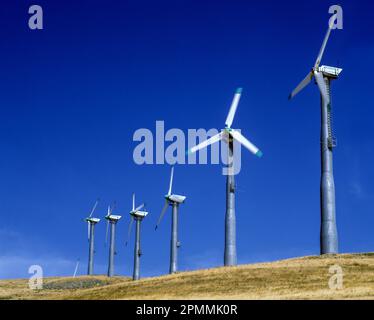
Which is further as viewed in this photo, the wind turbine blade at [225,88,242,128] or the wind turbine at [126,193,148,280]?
the wind turbine at [126,193,148,280]

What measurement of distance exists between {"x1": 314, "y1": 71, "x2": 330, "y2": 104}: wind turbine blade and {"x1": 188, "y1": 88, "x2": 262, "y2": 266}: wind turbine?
11.3 metres

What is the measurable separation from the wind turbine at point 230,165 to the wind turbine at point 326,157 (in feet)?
30.1

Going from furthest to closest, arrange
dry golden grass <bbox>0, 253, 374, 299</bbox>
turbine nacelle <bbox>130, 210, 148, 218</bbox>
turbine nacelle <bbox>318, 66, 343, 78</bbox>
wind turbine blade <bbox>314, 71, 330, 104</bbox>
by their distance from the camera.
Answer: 1. turbine nacelle <bbox>130, 210, 148, 218</bbox>
2. turbine nacelle <bbox>318, 66, 343, 78</bbox>
3. wind turbine blade <bbox>314, 71, 330, 104</bbox>
4. dry golden grass <bbox>0, 253, 374, 299</bbox>

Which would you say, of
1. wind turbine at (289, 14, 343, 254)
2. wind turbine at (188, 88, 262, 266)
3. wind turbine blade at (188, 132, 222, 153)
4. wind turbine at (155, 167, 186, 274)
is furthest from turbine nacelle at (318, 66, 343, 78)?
wind turbine at (155, 167, 186, 274)

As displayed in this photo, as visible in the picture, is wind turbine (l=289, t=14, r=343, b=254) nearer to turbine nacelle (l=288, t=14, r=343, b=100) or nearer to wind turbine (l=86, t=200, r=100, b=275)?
turbine nacelle (l=288, t=14, r=343, b=100)

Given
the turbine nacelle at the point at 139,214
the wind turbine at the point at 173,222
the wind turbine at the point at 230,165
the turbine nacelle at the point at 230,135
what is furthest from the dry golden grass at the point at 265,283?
the turbine nacelle at the point at 139,214

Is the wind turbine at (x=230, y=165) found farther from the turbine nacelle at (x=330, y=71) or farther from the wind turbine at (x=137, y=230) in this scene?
the wind turbine at (x=137, y=230)

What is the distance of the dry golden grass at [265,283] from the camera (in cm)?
6431

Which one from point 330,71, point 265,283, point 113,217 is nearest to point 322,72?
point 330,71

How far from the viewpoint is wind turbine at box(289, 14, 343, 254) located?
90250 millimetres
